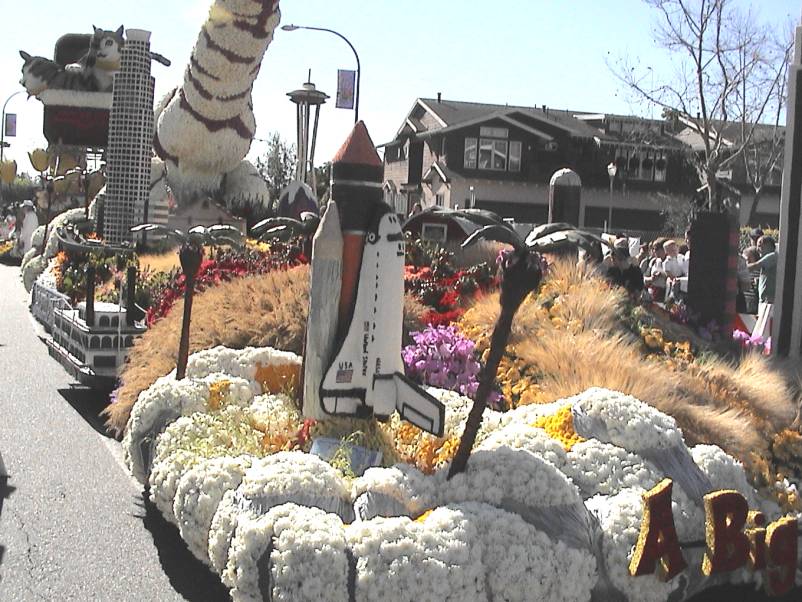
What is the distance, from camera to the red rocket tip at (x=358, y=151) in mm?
6426

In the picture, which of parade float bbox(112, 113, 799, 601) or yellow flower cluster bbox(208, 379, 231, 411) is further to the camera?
yellow flower cluster bbox(208, 379, 231, 411)

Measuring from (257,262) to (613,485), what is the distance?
341 inches

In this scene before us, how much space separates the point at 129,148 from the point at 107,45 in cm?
1680

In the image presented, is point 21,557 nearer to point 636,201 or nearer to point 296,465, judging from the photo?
point 296,465

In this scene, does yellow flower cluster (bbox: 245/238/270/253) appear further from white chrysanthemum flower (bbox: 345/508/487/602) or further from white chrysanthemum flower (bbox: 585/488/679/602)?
white chrysanthemum flower (bbox: 345/508/487/602)

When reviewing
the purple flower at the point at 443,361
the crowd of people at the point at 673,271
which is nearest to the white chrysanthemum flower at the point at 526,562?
the purple flower at the point at 443,361

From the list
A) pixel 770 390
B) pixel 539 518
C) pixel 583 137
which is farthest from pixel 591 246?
pixel 583 137

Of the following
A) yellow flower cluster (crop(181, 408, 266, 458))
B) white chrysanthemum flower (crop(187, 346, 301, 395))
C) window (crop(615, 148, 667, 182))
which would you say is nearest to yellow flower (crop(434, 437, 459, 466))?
yellow flower cluster (crop(181, 408, 266, 458))

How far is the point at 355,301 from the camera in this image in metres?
6.31

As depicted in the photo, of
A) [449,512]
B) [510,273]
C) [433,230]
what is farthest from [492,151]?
[449,512]

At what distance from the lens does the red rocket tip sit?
253 inches

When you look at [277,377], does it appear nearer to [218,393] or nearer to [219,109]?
[218,393]

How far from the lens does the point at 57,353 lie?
43.8 feet

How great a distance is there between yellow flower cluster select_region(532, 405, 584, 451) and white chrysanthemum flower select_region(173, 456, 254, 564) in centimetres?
188
